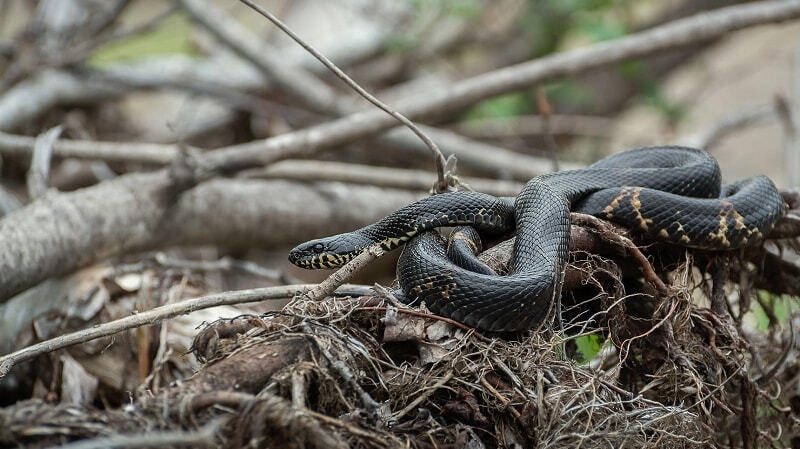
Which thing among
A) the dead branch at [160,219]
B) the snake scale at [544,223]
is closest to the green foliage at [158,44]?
the dead branch at [160,219]

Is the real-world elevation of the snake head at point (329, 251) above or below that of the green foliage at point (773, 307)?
above

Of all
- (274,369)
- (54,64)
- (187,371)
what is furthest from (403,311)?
(54,64)

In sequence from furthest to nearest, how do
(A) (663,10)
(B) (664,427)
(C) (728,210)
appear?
(A) (663,10), (C) (728,210), (B) (664,427)

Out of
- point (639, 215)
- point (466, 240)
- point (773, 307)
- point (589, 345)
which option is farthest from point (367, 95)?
point (773, 307)

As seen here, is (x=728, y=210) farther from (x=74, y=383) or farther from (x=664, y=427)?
(x=74, y=383)

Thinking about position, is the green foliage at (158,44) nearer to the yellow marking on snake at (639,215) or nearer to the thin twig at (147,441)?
the yellow marking on snake at (639,215)

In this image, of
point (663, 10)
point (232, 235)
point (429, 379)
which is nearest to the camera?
point (429, 379)

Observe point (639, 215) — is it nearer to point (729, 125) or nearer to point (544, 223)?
point (544, 223)

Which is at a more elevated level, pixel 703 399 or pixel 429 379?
pixel 429 379
